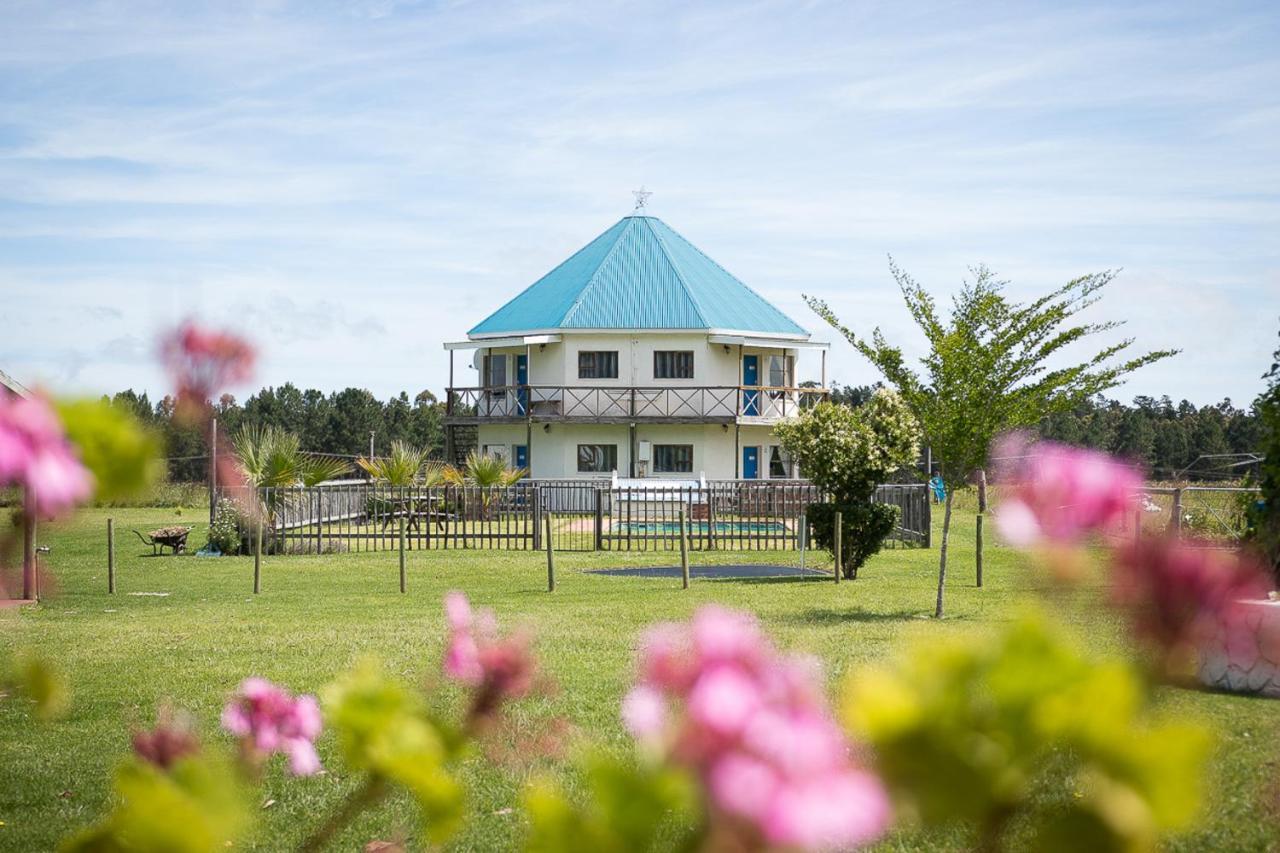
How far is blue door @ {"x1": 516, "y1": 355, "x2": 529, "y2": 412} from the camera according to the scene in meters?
42.5

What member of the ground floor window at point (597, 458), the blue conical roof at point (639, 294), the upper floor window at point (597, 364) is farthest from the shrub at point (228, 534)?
the blue conical roof at point (639, 294)

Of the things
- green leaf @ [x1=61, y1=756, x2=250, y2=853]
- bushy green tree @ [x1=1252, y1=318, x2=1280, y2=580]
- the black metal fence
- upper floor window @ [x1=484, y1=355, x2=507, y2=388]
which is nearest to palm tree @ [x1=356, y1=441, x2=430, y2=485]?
the black metal fence

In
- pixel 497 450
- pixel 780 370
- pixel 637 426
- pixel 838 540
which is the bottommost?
pixel 838 540

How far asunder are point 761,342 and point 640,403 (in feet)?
16.6

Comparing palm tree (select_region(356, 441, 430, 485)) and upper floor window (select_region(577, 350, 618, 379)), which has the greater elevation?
upper floor window (select_region(577, 350, 618, 379))

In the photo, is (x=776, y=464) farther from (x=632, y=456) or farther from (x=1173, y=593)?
(x=1173, y=593)

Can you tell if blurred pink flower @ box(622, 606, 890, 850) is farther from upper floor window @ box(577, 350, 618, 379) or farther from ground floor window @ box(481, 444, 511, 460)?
upper floor window @ box(577, 350, 618, 379)

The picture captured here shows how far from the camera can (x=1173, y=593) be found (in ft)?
2.80

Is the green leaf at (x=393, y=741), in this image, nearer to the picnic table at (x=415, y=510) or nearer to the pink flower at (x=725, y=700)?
the pink flower at (x=725, y=700)

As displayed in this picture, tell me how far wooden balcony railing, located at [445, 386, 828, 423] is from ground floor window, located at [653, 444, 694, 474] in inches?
51.2

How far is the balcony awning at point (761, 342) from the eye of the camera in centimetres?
4275

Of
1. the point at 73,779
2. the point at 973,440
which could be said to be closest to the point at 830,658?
the point at 973,440

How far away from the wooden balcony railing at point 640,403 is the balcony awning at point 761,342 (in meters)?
1.82

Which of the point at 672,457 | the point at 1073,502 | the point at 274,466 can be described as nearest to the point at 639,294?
the point at 672,457
